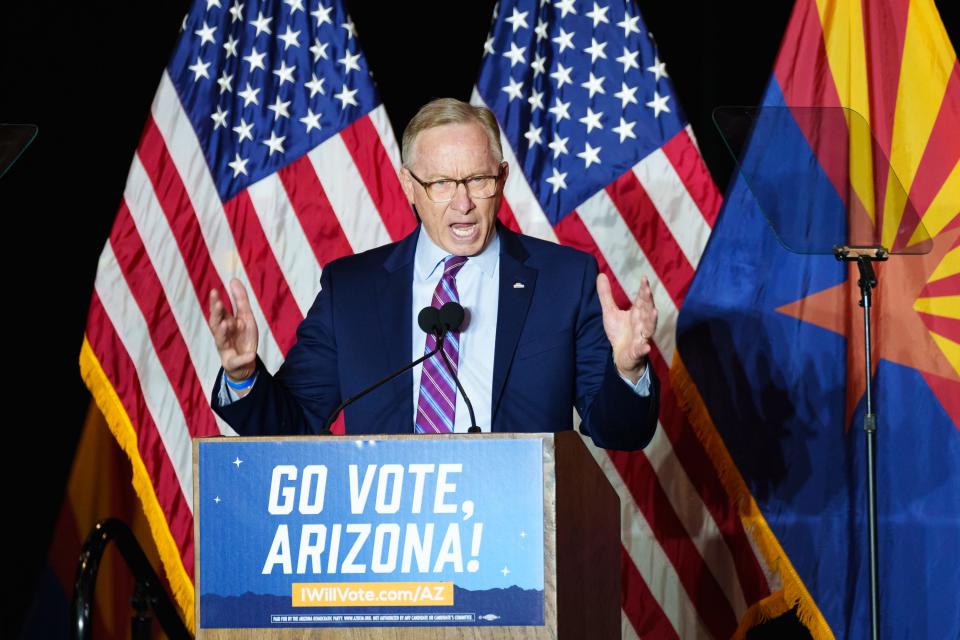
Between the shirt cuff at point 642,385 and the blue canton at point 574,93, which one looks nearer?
the shirt cuff at point 642,385

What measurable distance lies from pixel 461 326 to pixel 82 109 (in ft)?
6.25

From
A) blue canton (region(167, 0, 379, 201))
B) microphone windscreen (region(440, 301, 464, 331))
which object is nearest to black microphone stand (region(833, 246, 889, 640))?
microphone windscreen (region(440, 301, 464, 331))

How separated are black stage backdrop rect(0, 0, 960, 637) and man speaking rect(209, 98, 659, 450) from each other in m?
1.44

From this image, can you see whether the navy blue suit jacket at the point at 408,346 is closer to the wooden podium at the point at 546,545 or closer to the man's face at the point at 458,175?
the man's face at the point at 458,175

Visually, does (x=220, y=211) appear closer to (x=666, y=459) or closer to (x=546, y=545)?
(x=666, y=459)

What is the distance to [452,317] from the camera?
1.92m

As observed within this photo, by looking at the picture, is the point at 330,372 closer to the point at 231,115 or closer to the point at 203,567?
the point at 203,567

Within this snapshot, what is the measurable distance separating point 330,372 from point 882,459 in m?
1.64

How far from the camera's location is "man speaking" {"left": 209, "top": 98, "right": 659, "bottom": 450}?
234 cm

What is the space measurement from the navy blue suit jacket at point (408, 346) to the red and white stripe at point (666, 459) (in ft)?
3.20

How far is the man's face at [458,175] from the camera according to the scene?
2.41m

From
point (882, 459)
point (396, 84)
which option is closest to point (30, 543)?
point (396, 84)

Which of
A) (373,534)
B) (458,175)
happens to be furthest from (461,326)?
(373,534)

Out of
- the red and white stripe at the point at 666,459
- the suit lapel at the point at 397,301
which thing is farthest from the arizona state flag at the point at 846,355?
the suit lapel at the point at 397,301
